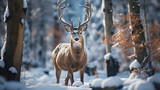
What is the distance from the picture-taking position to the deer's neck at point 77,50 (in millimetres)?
5767

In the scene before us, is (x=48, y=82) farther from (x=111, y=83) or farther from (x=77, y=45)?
(x=77, y=45)

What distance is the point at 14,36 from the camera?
4.67 meters

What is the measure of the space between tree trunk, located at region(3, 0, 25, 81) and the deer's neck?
2.01 meters

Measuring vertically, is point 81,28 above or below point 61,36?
below

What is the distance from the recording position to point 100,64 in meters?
26.3

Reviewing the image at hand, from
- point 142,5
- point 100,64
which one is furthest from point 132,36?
point 100,64

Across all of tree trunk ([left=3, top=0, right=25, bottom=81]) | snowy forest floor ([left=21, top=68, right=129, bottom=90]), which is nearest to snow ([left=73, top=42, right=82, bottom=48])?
snowy forest floor ([left=21, top=68, right=129, bottom=90])

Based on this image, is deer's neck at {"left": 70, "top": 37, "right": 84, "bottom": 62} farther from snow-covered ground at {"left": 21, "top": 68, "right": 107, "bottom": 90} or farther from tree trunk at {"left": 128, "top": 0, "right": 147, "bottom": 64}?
tree trunk at {"left": 128, "top": 0, "right": 147, "bottom": 64}

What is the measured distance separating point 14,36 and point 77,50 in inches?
93.4

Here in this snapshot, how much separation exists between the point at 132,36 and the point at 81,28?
2176mm

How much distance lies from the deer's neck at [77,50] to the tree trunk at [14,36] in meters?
2.01

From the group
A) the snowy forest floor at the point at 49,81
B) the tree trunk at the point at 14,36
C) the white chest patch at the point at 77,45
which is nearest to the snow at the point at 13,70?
the tree trunk at the point at 14,36

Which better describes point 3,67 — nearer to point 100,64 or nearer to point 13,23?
point 13,23

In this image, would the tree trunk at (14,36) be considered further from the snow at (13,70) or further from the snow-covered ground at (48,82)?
the snow-covered ground at (48,82)
